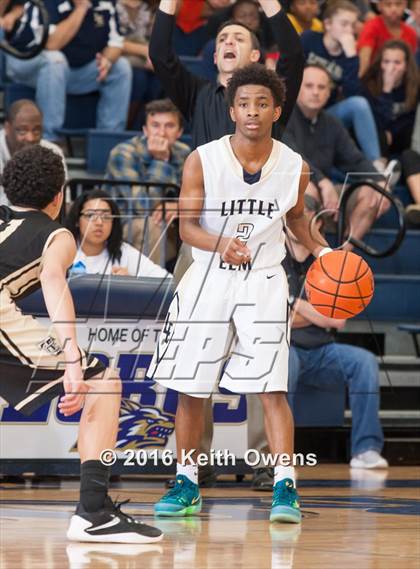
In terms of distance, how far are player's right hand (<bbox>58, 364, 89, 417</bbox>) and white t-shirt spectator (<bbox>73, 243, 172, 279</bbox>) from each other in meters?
2.85

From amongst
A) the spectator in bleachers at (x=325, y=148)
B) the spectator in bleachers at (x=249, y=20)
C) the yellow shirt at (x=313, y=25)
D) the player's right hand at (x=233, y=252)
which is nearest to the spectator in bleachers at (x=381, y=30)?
the yellow shirt at (x=313, y=25)

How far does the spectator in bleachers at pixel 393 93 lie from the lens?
11.2 m

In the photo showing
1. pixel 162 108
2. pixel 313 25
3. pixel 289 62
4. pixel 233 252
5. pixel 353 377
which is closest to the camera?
pixel 233 252

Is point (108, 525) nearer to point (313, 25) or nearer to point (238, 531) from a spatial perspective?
point (238, 531)

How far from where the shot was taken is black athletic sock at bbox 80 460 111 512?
4.80 metres

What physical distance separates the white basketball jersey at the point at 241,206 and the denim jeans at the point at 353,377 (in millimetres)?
2591

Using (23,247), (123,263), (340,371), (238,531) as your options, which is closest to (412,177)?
(340,371)

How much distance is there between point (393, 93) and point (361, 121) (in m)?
0.77

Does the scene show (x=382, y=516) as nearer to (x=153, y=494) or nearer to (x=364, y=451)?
(x=153, y=494)

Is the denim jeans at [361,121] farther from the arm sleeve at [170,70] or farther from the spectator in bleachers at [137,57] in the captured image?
the arm sleeve at [170,70]

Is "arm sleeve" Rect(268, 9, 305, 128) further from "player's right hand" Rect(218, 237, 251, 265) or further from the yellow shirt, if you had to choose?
the yellow shirt

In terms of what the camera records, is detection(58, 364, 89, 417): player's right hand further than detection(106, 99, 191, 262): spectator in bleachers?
No

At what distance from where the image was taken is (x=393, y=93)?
1138 cm

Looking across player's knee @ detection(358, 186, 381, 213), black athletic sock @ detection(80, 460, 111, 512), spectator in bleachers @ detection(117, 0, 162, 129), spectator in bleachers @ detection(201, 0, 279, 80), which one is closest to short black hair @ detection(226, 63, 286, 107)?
black athletic sock @ detection(80, 460, 111, 512)
